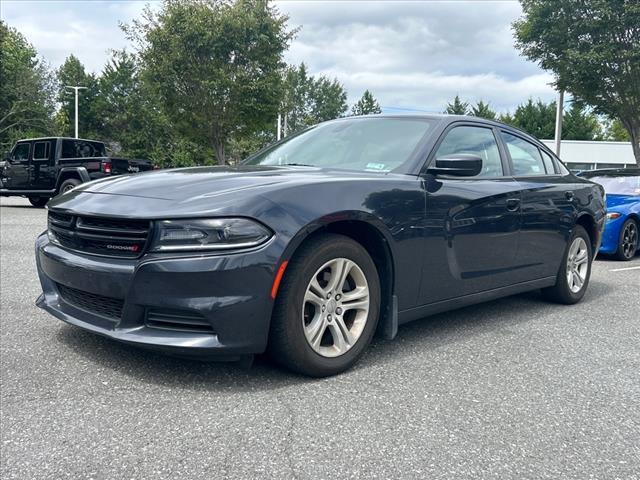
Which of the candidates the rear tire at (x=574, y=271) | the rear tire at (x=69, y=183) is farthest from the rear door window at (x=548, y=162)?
the rear tire at (x=69, y=183)

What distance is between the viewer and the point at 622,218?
8195 millimetres

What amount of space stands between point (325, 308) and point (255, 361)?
1.86 feet

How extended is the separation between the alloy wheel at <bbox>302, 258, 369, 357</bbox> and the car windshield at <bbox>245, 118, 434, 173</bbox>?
82 cm

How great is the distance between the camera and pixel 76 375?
300 centimetres

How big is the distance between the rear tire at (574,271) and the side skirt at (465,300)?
0.57 feet

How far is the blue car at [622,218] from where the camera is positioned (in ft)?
26.9

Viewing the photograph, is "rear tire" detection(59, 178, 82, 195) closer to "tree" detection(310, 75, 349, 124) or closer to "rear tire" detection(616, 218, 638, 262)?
"rear tire" detection(616, 218, 638, 262)

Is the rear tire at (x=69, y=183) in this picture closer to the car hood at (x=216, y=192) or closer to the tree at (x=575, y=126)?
the car hood at (x=216, y=192)

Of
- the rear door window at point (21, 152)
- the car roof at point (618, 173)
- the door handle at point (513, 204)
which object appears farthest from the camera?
the rear door window at point (21, 152)

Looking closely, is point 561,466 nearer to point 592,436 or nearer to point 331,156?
point 592,436

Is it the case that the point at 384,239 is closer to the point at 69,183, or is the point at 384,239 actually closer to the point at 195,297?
the point at 195,297

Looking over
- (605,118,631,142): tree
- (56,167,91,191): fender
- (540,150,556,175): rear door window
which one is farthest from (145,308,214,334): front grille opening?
(605,118,631,142): tree

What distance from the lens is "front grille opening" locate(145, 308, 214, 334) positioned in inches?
106

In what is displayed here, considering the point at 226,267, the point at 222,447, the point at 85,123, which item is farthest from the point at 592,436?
the point at 85,123
